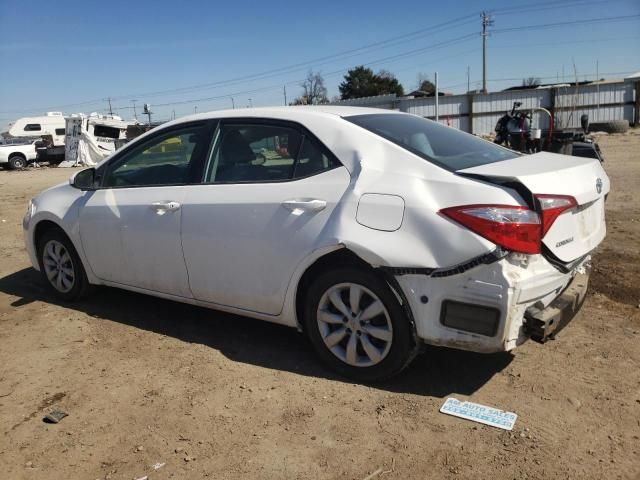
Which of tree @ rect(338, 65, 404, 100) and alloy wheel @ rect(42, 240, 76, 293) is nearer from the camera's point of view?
alloy wheel @ rect(42, 240, 76, 293)

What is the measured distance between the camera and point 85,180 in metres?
4.73

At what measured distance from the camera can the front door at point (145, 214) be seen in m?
3.98

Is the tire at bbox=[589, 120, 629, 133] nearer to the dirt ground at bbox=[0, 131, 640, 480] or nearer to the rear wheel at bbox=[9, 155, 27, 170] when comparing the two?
the dirt ground at bbox=[0, 131, 640, 480]

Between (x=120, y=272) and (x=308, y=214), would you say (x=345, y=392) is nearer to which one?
(x=308, y=214)

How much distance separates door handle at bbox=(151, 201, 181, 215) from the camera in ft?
12.8

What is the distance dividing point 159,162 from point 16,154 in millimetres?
29032

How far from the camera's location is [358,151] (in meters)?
3.28

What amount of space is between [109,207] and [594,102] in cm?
3328

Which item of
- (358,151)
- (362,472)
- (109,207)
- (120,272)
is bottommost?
(362,472)

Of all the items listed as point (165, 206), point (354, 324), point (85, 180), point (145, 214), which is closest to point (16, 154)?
point (85, 180)

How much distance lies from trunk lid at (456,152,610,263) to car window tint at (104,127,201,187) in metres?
2.05

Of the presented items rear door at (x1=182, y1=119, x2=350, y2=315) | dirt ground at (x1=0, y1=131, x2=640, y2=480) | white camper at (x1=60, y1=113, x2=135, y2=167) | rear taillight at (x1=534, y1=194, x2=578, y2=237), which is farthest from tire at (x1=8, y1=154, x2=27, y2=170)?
rear taillight at (x1=534, y1=194, x2=578, y2=237)

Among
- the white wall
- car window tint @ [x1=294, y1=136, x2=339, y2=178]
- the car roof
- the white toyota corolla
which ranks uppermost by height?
the white wall

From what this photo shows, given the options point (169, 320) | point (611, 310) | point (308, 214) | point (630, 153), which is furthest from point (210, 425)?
point (630, 153)
